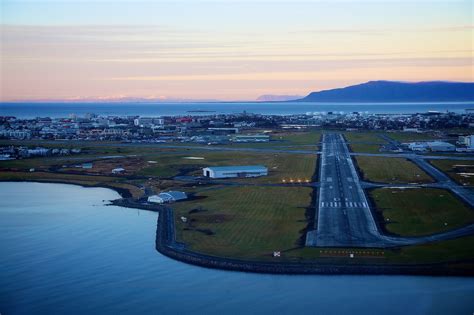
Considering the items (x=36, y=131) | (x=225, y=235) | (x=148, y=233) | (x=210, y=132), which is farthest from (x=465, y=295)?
(x=36, y=131)

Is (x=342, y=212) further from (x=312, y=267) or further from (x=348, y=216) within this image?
(x=312, y=267)

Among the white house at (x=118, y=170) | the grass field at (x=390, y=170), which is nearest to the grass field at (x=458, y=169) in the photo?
the grass field at (x=390, y=170)

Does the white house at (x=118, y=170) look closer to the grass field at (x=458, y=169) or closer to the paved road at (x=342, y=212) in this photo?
the paved road at (x=342, y=212)

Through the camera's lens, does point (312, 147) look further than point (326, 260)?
Yes

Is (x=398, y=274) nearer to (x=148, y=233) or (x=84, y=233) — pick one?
(x=148, y=233)

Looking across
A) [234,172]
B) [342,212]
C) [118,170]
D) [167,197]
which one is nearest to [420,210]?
[342,212]

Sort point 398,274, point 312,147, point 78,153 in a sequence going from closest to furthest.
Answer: point 398,274
point 78,153
point 312,147
